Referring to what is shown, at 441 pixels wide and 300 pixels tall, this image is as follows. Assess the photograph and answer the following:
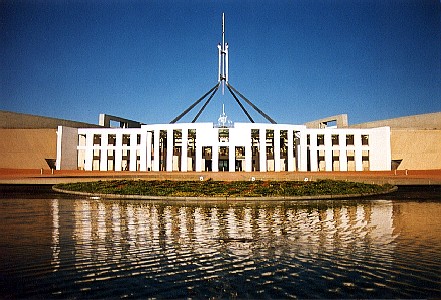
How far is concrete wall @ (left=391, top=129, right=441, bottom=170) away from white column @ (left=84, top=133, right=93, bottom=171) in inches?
1535

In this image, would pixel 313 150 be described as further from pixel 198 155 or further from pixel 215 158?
pixel 198 155

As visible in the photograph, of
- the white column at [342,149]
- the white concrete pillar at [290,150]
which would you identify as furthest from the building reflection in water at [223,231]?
the white column at [342,149]

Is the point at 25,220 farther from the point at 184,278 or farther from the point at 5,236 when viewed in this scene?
the point at 184,278

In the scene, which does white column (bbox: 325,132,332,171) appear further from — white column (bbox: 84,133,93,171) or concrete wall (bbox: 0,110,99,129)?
concrete wall (bbox: 0,110,99,129)

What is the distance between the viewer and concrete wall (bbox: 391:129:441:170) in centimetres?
4325

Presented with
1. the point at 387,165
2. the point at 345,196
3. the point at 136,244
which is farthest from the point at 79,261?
the point at 387,165

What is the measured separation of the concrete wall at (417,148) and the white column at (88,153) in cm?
3899

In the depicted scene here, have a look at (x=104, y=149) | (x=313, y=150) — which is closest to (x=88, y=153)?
(x=104, y=149)

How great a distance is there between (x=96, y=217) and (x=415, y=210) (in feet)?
33.0

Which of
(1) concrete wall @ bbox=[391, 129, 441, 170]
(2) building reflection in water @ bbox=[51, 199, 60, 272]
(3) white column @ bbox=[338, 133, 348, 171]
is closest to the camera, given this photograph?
(2) building reflection in water @ bbox=[51, 199, 60, 272]

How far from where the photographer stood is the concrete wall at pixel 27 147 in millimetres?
43878

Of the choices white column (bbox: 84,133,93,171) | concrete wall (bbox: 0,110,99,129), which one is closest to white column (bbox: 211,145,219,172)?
white column (bbox: 84,133,93,171)

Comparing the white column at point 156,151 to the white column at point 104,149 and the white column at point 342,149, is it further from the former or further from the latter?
the white column at point 342,149

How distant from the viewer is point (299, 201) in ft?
47.8
